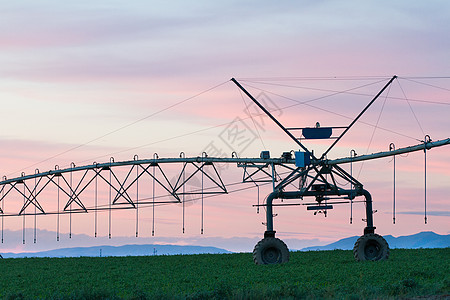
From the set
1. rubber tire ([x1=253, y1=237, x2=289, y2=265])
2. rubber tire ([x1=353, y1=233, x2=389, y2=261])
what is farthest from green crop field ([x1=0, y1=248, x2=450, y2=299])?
rubber tire ([x1=353, y1=233, x2=389, y2=261])

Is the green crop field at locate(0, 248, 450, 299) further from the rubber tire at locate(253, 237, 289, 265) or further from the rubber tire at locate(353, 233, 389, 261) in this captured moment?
the rubber tire at locate(353, 233, 389, 261)

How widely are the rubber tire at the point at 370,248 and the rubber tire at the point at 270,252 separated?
208 inches

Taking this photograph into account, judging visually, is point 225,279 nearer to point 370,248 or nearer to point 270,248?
point 270,248

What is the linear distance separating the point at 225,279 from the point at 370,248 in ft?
50.5

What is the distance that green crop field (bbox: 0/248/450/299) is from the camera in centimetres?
3291

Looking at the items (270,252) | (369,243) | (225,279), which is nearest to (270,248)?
(270,252)

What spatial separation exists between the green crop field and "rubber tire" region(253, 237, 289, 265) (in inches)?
33.0

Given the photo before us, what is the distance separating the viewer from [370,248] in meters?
52.3

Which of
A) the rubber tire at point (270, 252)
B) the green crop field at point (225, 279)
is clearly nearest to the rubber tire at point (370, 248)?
the green crop field at point (225, 279)

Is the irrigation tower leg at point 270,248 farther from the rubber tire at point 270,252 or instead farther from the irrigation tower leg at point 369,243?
the irrigation tower leg at point 369,243

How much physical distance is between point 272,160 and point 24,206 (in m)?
26.5

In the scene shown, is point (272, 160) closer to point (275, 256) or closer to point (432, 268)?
point (275, 256)

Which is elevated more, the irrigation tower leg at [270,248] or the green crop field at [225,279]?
the irrigation tower leg at [270,248]

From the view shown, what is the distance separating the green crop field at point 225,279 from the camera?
3291 centimetres
